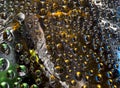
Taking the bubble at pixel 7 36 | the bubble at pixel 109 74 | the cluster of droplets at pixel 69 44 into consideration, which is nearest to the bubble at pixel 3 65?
the cluster of droplets at pixel 69 44

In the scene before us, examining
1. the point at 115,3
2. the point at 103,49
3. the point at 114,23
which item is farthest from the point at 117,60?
the point at 115,3

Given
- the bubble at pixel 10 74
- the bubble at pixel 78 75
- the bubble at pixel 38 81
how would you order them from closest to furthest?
the bubble at pixel 10 74, the bubble at pixel 38 81, the bubble at pixel 78 75

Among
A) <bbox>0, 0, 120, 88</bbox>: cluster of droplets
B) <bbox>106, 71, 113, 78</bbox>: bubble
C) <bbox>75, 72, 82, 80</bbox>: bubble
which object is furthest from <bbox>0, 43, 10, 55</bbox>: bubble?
<bbox>106, 71, 113, 78</bbox>: bubble

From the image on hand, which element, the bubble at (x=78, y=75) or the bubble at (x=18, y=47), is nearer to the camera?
the bubble at (x=18, y=47)

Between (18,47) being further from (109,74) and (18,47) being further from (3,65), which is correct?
(109,74)

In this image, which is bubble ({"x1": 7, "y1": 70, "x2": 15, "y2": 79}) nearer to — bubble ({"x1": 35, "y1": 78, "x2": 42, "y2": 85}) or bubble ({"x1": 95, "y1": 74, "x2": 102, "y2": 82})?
bubble ({"x1": 35, "y1": 78, "x2": 42, "y2": 85})

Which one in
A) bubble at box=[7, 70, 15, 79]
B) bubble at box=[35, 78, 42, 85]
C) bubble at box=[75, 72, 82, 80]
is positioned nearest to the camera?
bubble at box=[7, 70, 15, 79]

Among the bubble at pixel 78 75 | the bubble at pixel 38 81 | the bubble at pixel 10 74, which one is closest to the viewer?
the bubble at pixel 10 74

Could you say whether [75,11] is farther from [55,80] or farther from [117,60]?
[55,80]

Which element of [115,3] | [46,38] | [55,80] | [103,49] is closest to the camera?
[55,80]

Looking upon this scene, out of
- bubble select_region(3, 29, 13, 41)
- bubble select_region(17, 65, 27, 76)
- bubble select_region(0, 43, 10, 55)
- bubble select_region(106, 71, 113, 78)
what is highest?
bubble select_region(3, 29, 13, 41)

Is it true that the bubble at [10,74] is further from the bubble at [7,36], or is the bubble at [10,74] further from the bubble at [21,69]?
the bubble at [7,36]
